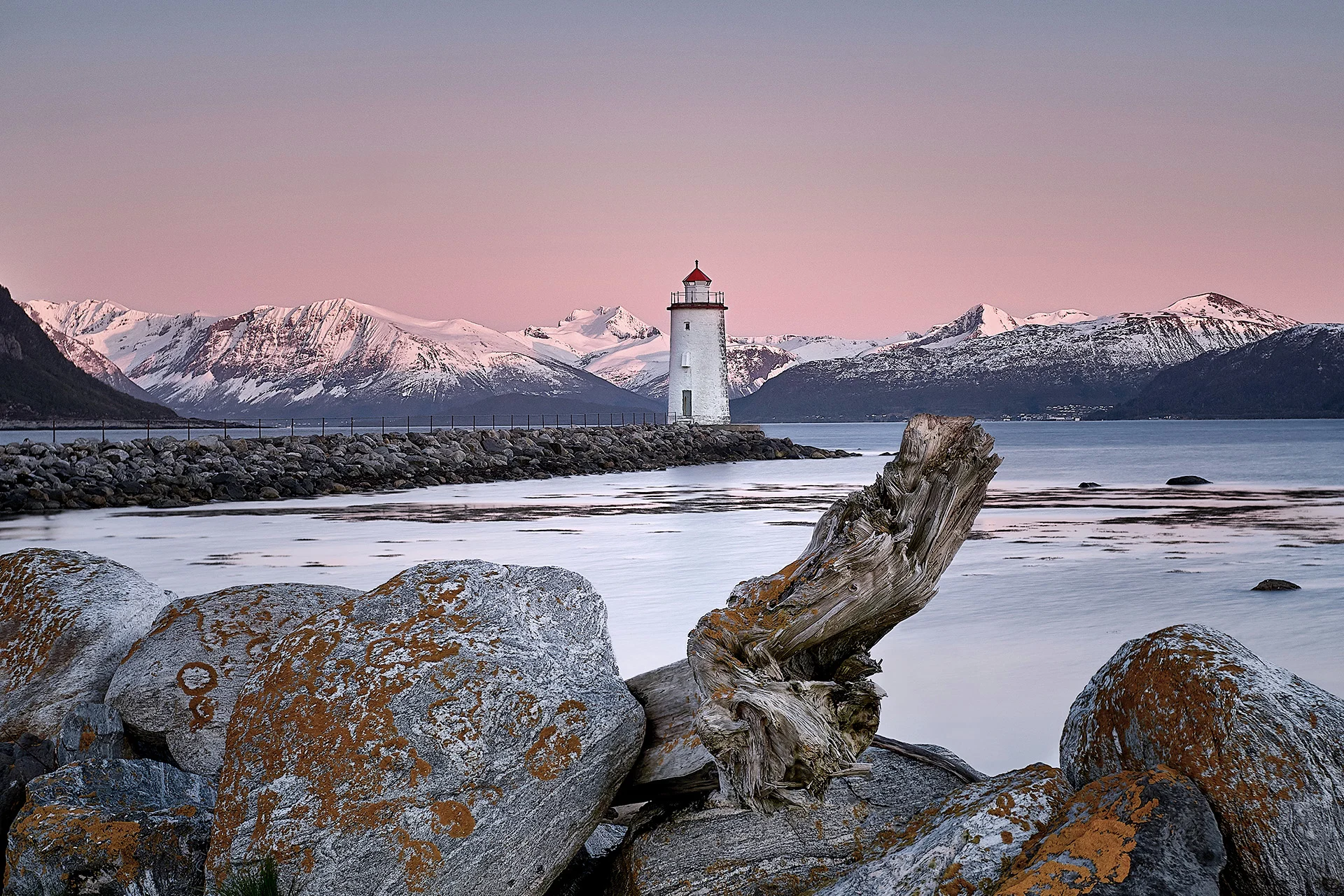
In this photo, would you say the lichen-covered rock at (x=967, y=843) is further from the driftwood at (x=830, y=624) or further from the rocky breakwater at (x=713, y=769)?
the driftwood at (x=830, y=624)

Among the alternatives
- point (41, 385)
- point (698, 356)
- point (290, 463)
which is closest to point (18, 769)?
point (290, 463)

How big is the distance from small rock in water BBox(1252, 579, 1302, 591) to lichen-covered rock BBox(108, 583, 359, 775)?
1383cm

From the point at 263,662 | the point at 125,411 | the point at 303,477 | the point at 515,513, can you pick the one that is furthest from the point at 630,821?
the point at 125,411

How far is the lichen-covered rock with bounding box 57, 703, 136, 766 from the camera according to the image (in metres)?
5.42

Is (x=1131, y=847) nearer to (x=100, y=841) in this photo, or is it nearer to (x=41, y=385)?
(x=100, y=841)

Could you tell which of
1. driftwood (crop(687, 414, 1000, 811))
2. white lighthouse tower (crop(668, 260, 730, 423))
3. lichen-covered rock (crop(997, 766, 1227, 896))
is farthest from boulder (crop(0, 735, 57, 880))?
white lighthouse tower (crop(668, 260, 730, 423))

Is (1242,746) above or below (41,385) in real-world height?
below

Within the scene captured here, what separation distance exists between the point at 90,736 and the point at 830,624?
11.6ft

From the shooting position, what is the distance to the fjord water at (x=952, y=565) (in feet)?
35.1

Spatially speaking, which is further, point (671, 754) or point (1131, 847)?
point (671, 754)

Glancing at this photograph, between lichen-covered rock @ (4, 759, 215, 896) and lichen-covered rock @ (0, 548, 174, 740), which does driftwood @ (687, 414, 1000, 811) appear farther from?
lichen-covered rock @ (0, 548, 174, 740)

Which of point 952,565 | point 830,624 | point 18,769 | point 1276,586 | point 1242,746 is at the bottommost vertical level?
point 952,565

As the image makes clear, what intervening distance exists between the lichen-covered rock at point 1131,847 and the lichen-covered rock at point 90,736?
4.14 metres

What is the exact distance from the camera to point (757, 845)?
4504mm
